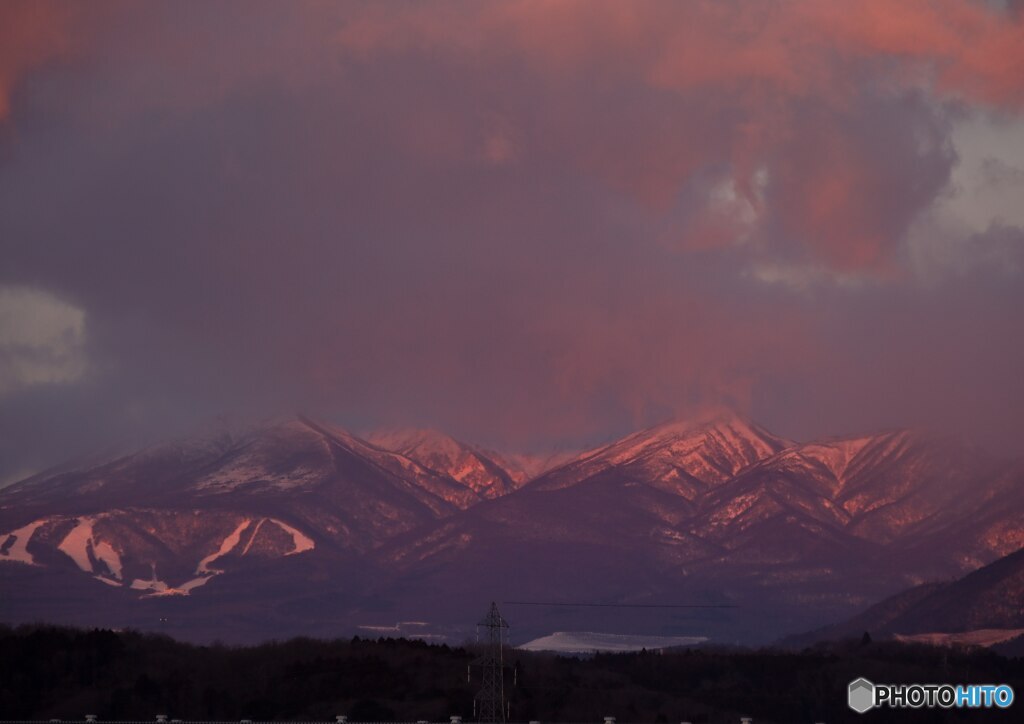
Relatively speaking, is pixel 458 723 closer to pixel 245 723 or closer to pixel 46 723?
pixel 245 723

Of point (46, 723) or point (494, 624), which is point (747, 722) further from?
point (46, 723)

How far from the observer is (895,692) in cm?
19400

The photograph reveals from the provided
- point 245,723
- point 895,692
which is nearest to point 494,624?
point 245,723

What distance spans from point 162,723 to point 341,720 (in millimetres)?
18107

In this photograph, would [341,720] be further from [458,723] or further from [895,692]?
[895,692]

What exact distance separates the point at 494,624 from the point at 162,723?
37.2m

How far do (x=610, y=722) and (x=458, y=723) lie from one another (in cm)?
1616

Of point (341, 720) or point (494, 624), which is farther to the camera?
point (494, 624)

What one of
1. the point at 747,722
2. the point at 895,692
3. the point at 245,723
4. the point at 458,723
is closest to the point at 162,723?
the point at 245,723

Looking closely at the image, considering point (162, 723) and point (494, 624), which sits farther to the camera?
point (494, 624)

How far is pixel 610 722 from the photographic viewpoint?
19038 centimetres

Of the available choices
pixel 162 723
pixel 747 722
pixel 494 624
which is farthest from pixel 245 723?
pixel 747 722

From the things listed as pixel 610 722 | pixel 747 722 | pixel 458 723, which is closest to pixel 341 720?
pixel 458 723

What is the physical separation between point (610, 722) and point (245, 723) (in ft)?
127
